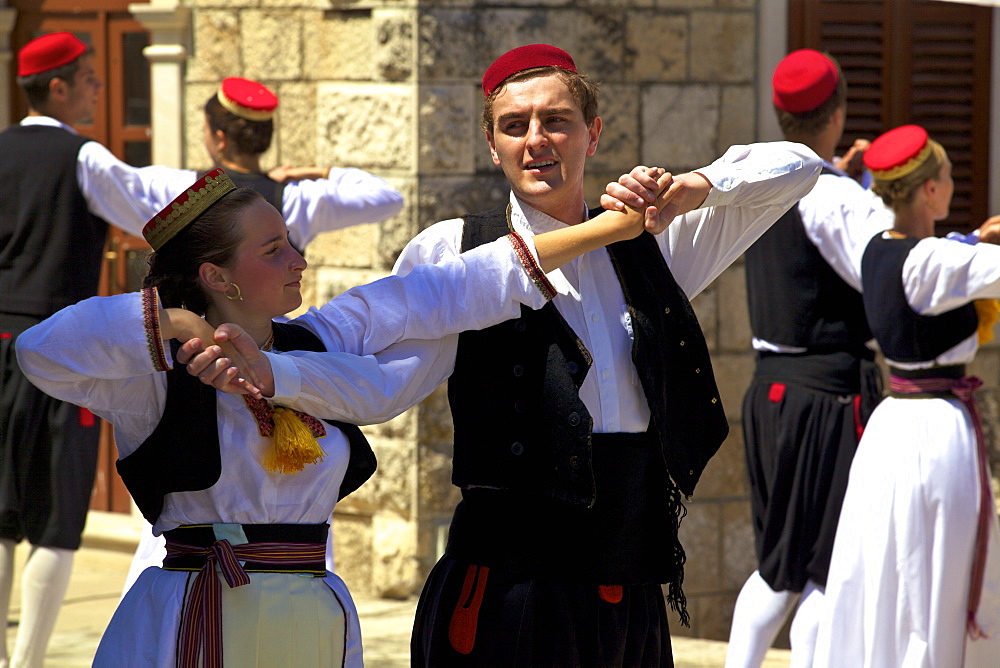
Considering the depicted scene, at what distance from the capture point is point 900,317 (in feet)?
12.6

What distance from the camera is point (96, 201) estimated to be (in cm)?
435

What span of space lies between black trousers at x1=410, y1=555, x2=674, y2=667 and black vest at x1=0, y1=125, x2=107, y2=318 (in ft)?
7.93

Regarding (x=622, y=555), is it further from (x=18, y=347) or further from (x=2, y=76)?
(x=2, y=76)

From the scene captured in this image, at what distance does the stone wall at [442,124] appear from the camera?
5285 mm

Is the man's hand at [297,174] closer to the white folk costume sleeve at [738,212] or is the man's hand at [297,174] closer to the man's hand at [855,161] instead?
the man's hand at [855,161]

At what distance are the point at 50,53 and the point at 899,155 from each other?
9.20 feet

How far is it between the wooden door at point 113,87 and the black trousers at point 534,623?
168 inches

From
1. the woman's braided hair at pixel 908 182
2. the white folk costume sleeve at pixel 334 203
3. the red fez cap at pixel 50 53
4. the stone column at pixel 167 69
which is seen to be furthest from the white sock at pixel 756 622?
the stone column at pixel 167 69

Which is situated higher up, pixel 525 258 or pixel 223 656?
pixel 525 258

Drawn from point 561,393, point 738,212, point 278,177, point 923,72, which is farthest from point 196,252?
point 923,72

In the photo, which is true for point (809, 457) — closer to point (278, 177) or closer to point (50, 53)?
point (278, 177)

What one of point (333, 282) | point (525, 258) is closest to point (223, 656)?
point (525, 258)

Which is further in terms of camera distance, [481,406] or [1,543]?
[1,543]

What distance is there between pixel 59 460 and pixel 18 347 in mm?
2276
